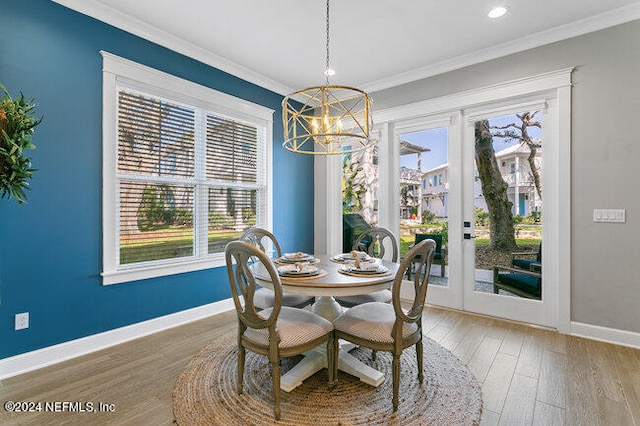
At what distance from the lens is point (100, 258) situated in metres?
2.70

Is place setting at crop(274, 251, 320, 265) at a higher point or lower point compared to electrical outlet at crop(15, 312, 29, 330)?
higher

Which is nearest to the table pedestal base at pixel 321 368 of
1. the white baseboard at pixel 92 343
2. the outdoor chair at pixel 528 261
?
Result: the white baseboard at pixel 92 343

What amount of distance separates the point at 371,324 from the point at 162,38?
10.6 feet

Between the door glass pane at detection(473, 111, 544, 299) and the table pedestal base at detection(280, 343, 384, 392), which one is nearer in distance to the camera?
the table pedestal base at detection(280, 343, 384, 392)

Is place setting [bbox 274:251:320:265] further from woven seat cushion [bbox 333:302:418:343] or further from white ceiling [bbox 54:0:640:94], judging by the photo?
white ceiling [bbox 54:0:640:94]

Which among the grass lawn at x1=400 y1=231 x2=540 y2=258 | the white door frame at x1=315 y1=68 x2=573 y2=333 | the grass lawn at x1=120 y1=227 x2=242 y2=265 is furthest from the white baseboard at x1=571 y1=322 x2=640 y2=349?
the grass lawn at x1=120 y1=227 x2=242 y2=265

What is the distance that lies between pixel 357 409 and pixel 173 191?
2639 millimetres

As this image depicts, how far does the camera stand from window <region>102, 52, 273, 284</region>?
2799mm

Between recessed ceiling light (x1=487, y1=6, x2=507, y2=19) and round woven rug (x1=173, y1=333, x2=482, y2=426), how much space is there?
2933mm

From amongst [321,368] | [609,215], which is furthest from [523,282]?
[321,368]

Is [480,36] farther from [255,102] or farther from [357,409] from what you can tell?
[357,409]

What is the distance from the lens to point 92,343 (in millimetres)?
2641

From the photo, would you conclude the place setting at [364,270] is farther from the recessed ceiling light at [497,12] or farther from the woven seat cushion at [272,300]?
the recessed ceiling light at [497,12]

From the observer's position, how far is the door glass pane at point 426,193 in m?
3.81
